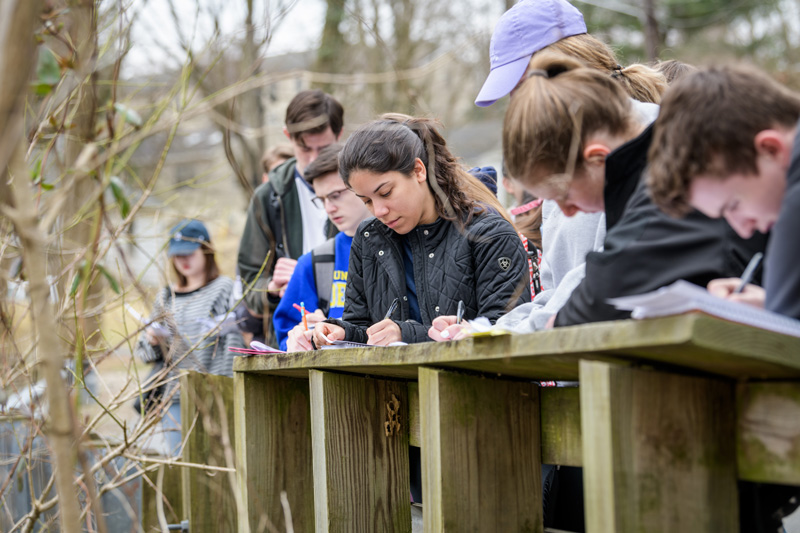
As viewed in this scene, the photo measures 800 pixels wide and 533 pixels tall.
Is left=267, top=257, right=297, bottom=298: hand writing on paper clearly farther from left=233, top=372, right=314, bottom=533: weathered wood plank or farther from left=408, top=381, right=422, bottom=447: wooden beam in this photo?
left=408, top=381, right=422, bottom=447: wooden beam

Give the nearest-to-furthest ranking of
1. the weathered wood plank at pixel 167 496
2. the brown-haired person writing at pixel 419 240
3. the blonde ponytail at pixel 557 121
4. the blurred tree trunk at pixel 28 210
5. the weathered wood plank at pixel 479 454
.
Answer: the blurred tree trunk at pixel 28 210
the blonde ponytail at pixel 557 121
the weathered wood plank at pixel 479 454
the brown-haired person writing at pixel 419 240
the weathered wood plank at pixel 167 496

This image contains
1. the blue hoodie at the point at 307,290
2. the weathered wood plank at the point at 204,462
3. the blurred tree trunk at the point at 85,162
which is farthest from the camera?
the blue hoodie at the point at 307,290

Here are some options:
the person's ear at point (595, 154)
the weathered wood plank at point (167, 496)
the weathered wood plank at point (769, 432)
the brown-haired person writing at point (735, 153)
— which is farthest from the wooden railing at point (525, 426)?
the weathered wood plank at point (167, 496)

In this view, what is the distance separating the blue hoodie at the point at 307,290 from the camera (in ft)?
12.5

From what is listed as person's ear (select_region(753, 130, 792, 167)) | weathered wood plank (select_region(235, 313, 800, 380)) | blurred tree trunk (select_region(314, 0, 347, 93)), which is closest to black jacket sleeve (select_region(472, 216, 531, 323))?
weathered wood plank (select_region(235, 313, 800, 380))

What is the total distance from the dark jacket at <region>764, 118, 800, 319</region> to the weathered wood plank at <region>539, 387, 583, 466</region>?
0.66 m

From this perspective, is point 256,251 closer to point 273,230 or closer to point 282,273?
point 273,230

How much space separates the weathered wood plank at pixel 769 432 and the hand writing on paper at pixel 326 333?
1.53 m

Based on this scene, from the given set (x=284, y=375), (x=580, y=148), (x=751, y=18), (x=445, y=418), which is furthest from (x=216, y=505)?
(x=751, y=18)

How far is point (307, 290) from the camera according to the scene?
3926 mm

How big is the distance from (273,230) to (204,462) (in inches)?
58.3

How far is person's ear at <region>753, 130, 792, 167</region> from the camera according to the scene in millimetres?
1596

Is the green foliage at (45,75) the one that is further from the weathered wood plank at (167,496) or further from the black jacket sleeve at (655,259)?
the weathered wood plank at (167,496)

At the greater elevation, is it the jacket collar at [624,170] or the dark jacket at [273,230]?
the dark jacket at [273,230]
